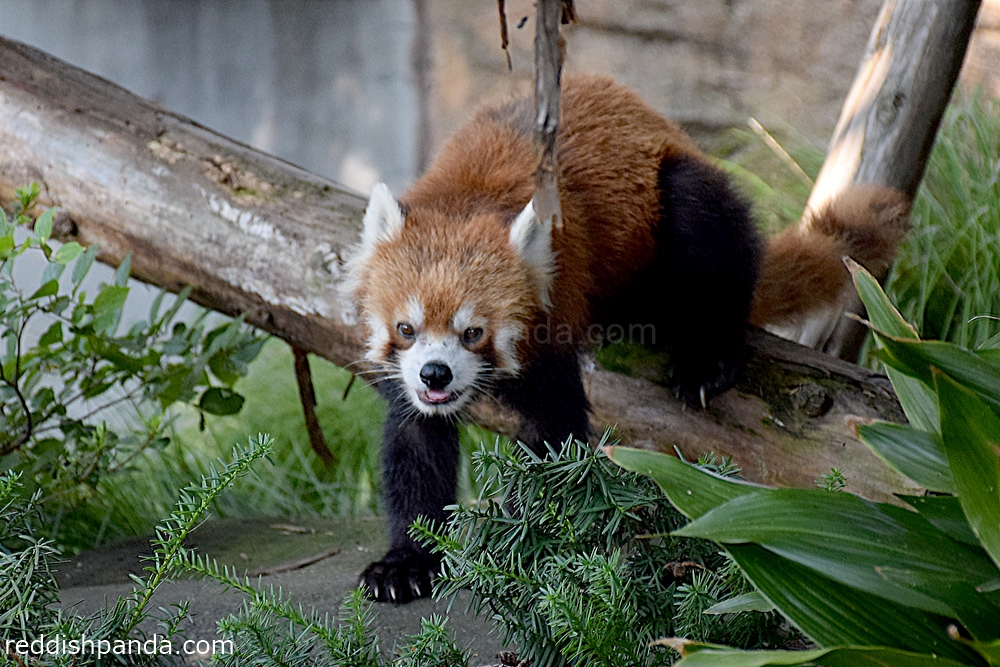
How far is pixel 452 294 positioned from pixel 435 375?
0.23 m

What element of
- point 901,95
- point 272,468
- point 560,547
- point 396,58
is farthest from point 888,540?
point 396,58

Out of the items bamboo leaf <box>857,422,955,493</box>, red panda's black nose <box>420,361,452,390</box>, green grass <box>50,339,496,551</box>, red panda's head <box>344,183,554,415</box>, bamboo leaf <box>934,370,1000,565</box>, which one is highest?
bamboo leaf <box>934,370,1000,565</box>

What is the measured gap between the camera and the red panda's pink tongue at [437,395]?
98.3 inches

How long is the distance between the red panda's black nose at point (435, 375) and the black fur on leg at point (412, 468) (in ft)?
0.95

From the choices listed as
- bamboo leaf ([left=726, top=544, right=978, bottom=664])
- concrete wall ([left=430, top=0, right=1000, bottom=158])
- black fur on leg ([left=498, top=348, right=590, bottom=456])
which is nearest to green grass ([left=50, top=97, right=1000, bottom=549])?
black fur on leg ([left=498, top=348, right=590, bottom=456])

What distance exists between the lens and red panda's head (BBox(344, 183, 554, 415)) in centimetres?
247

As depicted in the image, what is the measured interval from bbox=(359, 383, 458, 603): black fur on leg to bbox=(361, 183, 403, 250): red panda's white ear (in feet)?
1.55

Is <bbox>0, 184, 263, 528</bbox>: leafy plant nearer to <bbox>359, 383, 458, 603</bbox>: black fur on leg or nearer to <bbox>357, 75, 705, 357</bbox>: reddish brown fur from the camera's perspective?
<bbox>359, 383, 458, 603</bbox>: black fur on leg

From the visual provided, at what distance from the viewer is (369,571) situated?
262cm

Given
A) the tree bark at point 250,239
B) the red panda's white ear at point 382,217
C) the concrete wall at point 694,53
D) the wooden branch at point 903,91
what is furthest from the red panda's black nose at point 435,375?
the concrete wall at point 694,53

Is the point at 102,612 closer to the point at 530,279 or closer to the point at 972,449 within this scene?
the point at 530,279

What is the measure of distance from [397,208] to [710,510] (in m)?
1.51

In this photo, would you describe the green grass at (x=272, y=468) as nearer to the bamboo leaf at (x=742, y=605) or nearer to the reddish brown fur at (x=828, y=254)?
the reddish brown fur at (x=828, y=254)

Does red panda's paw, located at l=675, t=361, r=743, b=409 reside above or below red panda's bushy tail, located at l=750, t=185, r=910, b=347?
below
